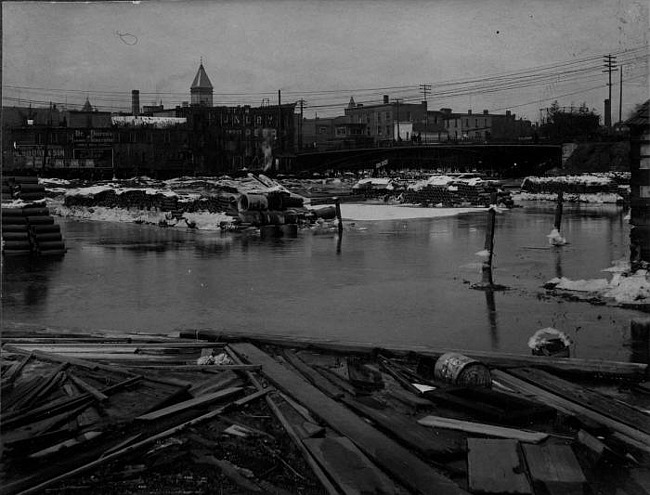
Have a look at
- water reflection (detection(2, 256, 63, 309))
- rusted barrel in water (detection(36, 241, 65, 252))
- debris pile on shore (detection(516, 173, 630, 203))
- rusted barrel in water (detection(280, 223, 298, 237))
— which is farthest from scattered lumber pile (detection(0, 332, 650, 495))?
debris pile on shore (detection(516, 173, 630, 203))

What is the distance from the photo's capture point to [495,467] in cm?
484

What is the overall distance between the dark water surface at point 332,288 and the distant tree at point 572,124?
53477mm

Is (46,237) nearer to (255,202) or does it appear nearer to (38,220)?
(38,220)

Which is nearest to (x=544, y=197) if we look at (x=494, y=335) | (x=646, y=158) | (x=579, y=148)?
(x=579, y=148)

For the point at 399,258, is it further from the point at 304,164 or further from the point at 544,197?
the point at 304,164

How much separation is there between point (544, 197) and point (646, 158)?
130 feet

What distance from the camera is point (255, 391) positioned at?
655 cm

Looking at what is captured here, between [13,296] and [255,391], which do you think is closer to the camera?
[255,391]

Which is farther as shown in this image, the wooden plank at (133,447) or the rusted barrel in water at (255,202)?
the rusted barrel in water at (255,202)

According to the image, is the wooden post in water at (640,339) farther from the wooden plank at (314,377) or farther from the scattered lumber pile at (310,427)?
the wooden plank at (314,377)

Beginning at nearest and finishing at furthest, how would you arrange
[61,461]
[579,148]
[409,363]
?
[61,461] < [409,363] < [579,148]

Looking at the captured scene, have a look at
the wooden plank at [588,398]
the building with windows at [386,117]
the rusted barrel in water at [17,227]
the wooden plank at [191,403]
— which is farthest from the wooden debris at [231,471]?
the building with windows at [386,117]

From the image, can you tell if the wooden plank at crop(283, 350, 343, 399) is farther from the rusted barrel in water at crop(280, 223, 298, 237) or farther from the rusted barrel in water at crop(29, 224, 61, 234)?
the rusted barrel in water at crop(280, 223, 298, 237)

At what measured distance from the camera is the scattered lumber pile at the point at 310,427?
4.79 metres
